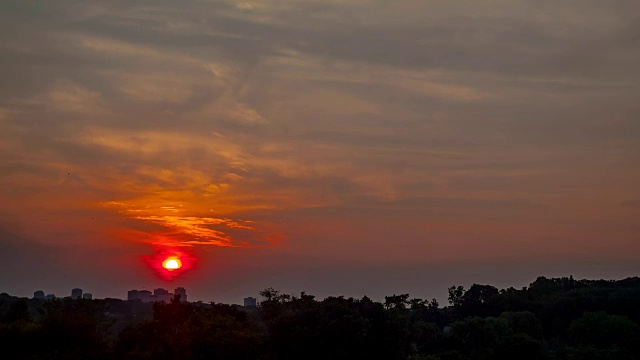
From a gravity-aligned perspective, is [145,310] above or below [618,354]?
above

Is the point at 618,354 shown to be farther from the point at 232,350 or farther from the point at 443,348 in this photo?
the point at 232,350

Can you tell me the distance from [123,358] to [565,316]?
66.2 metres

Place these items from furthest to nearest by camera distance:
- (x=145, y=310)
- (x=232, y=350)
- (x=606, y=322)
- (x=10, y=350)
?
(x=145, y=310)
(x=606, y=322)
(x=232, y=350)
(x=10, y=350)

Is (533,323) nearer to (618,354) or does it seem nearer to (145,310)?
(618,354)

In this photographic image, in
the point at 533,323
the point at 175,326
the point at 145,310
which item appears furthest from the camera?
the point at 145,310

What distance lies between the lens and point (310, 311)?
5778 cm

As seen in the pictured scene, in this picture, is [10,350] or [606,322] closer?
[10,350]

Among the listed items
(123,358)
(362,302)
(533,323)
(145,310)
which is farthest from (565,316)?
(145,310)

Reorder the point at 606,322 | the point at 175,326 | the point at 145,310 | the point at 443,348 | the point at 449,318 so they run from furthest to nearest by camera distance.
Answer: the point at 145,310 → the point at 449,318 → the point at 606,322 → the point at 443,348 → the point at 175,326

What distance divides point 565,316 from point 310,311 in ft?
178

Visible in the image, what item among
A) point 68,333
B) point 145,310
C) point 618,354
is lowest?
point 618,354

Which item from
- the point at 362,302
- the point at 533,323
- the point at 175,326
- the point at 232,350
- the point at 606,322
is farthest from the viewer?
the point at 533,323

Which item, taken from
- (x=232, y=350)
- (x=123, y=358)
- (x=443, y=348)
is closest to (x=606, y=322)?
(x=443, y=348)

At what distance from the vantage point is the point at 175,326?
66.0 m
